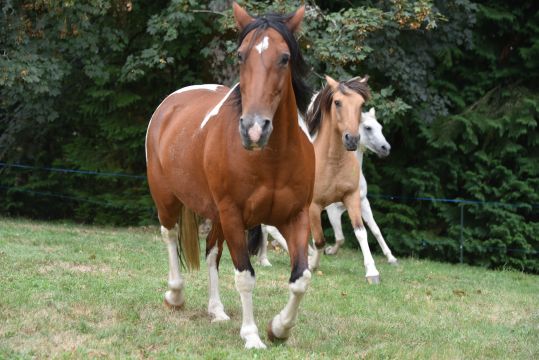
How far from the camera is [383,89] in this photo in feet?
42.0

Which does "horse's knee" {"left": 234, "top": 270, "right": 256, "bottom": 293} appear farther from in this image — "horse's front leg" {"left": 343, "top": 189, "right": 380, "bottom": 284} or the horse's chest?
"horse's front leg" {"left": 343, "top": 189, "right": 380, "bottom": 284}

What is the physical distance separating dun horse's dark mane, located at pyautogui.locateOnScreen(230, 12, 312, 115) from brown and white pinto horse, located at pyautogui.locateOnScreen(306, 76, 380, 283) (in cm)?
344

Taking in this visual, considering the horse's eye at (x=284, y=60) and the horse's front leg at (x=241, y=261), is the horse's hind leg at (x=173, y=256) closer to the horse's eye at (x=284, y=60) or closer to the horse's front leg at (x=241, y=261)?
the horse's front leg at (x=241, y=261)

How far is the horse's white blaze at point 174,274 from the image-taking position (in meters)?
6.44

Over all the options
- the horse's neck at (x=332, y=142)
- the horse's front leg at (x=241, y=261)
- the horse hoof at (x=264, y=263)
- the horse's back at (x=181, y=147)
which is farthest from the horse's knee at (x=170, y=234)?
the horse hoof at (x=264, y=263)

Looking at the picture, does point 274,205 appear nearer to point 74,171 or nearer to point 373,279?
point 373,279

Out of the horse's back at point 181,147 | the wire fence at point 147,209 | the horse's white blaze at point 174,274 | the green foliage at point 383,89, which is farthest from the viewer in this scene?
the wire fence at point 147,209

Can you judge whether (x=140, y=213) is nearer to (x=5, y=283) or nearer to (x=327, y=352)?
(x=5, y=283)

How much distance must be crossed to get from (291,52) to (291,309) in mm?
1664

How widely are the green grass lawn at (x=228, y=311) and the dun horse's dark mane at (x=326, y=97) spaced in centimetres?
183

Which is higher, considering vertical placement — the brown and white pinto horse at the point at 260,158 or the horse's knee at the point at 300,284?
the brown and white pinto horse at the point at 260,158

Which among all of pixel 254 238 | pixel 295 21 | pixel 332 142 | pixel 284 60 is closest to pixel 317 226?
pixel 332 142

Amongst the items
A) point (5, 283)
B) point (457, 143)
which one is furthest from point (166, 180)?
point (457, 143)

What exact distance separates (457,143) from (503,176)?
1074 mm
